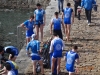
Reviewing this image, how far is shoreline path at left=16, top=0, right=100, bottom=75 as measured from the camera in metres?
15.6

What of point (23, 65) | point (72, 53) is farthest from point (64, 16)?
point (72, 53)

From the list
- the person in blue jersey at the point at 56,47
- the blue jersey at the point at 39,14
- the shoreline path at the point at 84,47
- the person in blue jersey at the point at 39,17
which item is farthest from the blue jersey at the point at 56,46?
the blue jersey at the point at 39,14

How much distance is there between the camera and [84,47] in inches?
719

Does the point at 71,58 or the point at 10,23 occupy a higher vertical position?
the point at 71,58

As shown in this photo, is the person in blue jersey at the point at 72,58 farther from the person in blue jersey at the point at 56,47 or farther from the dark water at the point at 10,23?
the dark water at the point at 10,23

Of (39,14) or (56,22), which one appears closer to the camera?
(56,22)

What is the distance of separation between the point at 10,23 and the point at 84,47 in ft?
50.4

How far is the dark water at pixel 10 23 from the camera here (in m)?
27.0

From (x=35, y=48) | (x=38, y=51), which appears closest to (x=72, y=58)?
(x=38, y=51)

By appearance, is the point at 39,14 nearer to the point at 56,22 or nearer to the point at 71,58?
the point at 56,22

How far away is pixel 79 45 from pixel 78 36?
159 centimetres

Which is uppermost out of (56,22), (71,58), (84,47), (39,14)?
(39,14)

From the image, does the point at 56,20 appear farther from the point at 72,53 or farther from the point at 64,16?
the point at 72,53

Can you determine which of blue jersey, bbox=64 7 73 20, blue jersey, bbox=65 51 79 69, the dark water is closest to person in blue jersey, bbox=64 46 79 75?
blue jersey, bbox=65 51 79 69
